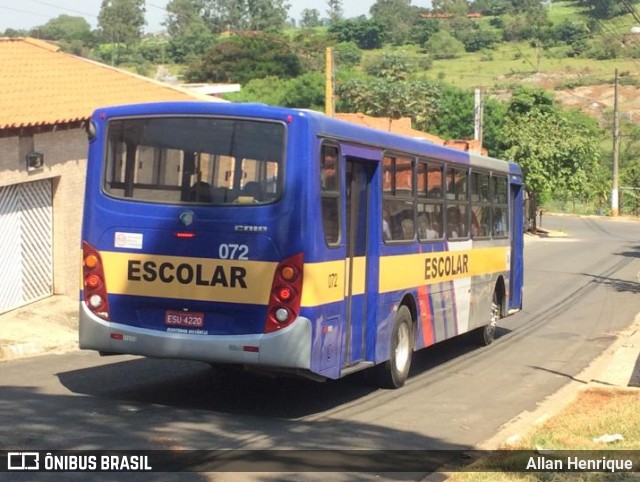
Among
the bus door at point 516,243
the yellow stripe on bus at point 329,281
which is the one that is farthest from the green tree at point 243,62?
the yellow stripe on bus at point 329,281

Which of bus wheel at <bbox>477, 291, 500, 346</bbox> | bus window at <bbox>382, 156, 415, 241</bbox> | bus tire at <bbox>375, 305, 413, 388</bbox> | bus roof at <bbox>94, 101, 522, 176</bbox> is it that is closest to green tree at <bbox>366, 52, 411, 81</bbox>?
bus wheel at <bbox>477, 291, 500, 346</bbox>

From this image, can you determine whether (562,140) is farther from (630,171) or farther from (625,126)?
(625,126)

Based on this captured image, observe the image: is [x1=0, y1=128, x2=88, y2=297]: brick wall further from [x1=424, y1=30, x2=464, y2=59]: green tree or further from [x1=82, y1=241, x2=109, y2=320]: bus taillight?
[x1=424, y1=30, x2=464, y2=59]: green tree

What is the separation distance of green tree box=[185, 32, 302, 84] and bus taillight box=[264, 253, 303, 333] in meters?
85.6

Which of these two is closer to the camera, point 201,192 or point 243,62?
point 201,192

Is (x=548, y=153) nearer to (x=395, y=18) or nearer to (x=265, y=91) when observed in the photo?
(x=265, y=91)

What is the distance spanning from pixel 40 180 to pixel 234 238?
10.4 meters

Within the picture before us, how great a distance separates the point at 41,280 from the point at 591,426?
12105 mm

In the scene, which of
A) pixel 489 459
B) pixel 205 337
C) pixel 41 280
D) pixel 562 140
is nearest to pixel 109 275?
pixel 205 337

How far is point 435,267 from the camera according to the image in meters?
13.9

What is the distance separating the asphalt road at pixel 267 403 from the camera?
9.09 m

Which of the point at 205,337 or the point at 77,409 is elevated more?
the point at 205,337

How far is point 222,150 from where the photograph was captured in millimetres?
10258

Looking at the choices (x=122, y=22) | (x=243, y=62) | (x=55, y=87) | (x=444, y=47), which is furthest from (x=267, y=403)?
(x=444, y=47)
